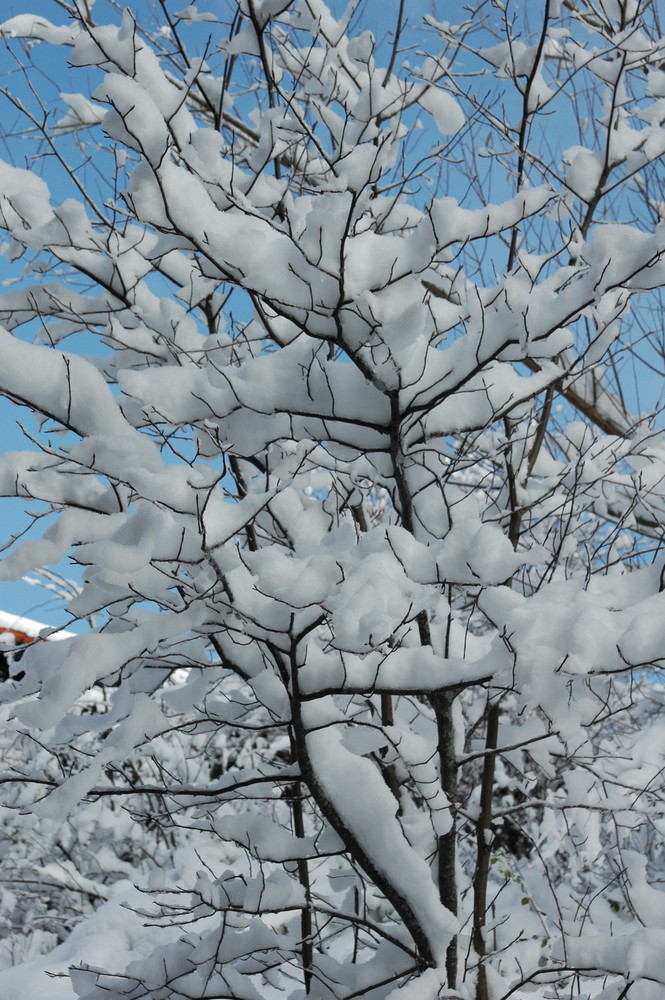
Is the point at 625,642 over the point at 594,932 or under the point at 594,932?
over

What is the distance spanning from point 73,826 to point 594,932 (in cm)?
418

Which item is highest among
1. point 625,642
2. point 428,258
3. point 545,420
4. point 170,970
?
point 545,420

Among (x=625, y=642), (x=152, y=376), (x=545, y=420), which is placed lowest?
(x=625, y=642)

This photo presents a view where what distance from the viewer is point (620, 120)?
2.71 metres

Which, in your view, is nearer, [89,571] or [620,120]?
[89,571]

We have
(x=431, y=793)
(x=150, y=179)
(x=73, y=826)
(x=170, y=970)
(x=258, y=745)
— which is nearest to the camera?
(x=150, y=179)

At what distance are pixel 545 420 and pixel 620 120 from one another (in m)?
1.07

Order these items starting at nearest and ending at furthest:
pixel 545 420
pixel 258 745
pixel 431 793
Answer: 1. pixel 431 793
2. pixel 545 420
3. pixel 258 745

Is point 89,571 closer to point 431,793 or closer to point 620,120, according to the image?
point 431,793

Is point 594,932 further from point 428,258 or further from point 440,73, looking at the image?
point 440,73

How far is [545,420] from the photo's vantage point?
2.65 m

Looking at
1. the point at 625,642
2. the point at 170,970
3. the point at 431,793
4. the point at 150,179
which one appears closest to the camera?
the point at 625,642

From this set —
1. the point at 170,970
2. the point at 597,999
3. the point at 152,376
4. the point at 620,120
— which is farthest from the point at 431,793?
the point at 620,120

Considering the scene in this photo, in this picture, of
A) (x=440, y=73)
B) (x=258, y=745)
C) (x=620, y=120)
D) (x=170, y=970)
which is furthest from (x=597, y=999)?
(x=258, y=745)
